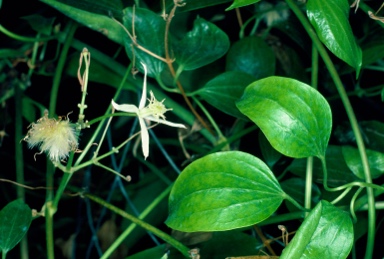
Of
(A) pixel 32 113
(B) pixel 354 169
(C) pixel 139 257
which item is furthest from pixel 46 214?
(B) pixel 354 169

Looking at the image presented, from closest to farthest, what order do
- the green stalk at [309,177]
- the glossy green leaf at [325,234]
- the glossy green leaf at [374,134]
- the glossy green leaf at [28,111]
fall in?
the glossy green leaf at [325,234] → the green stalk at [309,177] → the glossy green leaf at [374,134] → the glossy green leaf at [28,111]

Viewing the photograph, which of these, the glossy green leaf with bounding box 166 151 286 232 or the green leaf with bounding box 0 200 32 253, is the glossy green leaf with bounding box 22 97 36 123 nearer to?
the green leaf with bounding box 0 200 32 253

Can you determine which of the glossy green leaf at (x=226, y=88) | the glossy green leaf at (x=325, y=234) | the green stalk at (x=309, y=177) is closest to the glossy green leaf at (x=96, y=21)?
the glossy green leaf at (x=226, y=88)

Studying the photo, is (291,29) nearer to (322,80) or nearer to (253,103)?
(322,80)

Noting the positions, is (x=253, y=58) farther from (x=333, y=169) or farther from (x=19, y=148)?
(x=19, y=148)

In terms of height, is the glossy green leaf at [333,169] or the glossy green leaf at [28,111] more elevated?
the glossy green leaf at [333,169]

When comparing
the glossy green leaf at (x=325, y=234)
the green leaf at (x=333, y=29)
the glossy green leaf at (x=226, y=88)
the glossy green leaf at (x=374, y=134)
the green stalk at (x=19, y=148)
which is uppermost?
the green leaf at (x=333, y=29)

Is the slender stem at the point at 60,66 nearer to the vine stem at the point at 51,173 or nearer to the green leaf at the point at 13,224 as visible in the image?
the vine stem at the point at 51,173
